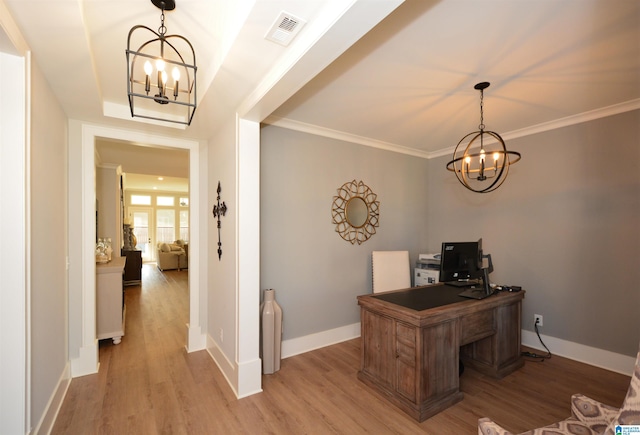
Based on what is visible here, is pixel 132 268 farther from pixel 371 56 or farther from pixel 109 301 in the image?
pixel 371 56

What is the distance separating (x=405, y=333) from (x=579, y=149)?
112 inches

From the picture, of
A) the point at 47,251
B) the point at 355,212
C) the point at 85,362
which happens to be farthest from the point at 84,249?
the point at 355,212

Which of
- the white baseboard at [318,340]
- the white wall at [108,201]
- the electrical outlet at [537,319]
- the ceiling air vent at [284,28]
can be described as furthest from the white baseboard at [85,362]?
the electrical outlet at [537,319]

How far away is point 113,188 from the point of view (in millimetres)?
5809

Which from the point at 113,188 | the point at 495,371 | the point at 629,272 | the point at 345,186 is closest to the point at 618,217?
the point at 629,272

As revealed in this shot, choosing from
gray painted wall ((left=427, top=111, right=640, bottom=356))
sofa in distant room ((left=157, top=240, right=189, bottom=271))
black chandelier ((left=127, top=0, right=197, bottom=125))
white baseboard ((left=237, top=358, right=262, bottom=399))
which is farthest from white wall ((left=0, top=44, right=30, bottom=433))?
sofa in distant room ((left=157, top=240, right=189, bottom=271))

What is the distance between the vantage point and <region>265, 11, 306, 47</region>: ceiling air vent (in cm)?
145

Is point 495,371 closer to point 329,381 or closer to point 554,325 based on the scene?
point 554,325

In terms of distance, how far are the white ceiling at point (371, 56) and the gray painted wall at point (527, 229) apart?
418 mm

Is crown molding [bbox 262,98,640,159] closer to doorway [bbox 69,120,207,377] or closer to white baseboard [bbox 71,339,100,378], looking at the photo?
doorway [bbox 69,120,207,377]

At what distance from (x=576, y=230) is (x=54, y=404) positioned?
16.3 feet

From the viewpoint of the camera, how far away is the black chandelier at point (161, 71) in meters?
1.30

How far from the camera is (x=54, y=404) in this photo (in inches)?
85.5

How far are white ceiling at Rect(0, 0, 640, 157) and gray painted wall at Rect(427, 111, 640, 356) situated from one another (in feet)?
1.19
